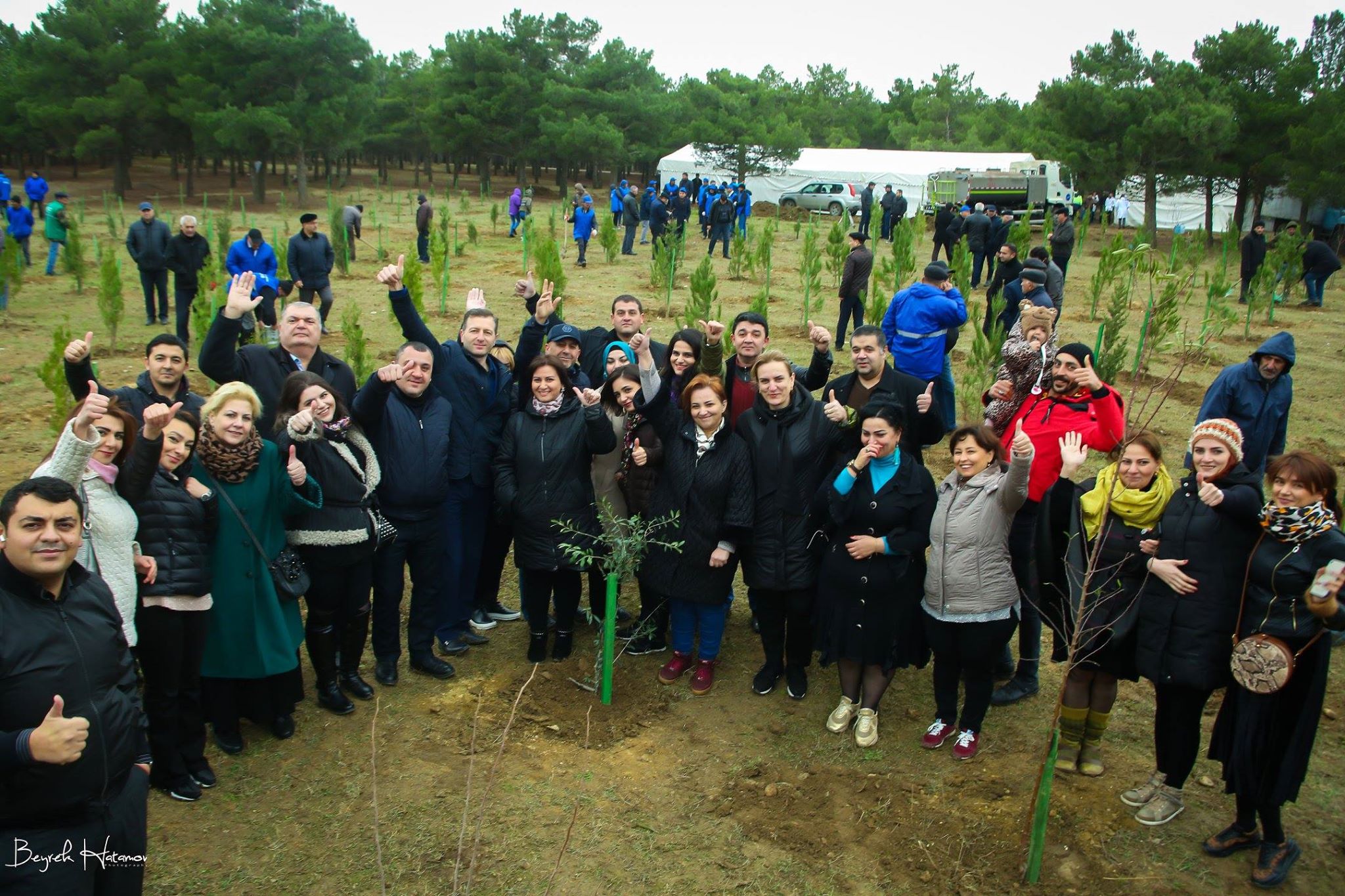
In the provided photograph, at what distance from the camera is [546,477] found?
4.32 m

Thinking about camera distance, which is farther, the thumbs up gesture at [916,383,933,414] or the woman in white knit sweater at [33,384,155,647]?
the thumbs up gesture at [916,383,933,414]

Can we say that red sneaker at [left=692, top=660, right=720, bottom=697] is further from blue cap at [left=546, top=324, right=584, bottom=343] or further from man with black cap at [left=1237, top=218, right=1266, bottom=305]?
man with black cap at [left=1237, top=218, right=1266, bottom=305]

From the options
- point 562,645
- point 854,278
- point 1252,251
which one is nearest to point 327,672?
point 562,645

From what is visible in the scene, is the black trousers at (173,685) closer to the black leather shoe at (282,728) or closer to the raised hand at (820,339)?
the black leather shoe at (282,728)

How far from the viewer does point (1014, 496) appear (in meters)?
3.65

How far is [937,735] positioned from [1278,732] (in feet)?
4.08

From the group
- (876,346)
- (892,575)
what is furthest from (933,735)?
(876,346)

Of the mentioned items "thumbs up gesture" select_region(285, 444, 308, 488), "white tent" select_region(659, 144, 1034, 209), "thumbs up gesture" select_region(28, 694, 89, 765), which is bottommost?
"thumbs up gesture" select_region(28, 694, 89, 765)

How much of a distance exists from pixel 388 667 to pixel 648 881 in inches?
68.4

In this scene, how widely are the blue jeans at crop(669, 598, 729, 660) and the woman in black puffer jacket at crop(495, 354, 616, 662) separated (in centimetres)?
54

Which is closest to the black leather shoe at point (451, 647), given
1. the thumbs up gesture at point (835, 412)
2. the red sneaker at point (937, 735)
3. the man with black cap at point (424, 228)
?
the thumbs up gesture at point (835, 412)

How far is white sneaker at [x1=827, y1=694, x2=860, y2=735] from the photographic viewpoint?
4102mm

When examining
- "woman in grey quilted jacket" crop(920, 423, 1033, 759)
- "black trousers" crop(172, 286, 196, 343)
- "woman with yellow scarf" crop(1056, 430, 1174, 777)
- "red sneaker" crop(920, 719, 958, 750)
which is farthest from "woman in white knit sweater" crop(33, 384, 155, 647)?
"black trousers" crop(172, 286, 196, 343)

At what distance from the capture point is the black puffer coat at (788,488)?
414 centimetres
